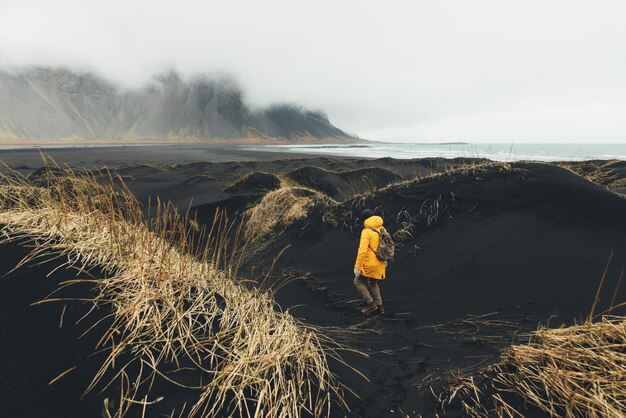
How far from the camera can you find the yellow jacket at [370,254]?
5203 millimetres

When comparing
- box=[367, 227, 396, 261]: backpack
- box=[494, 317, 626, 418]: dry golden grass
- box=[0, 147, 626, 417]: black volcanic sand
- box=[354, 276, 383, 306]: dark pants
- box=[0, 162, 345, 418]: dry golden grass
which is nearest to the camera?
box=[494, 317, 626, 418]: dry golden grass

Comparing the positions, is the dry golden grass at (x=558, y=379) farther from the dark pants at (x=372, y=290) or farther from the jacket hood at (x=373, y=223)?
the jacket hood at (x=373, y=223)

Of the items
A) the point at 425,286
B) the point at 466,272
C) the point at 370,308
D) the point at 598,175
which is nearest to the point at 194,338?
the point at 370,308

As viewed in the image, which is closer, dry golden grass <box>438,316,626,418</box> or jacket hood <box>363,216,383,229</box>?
dry golden grass <box>438,316,626,418</box>

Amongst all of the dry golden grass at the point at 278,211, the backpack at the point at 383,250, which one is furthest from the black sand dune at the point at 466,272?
the dry golden grass at the point at 278,211

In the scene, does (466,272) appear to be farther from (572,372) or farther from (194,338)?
(194,338)

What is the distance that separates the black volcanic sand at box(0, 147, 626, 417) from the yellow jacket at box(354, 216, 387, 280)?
81 centimetres

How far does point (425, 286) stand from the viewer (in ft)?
20.2

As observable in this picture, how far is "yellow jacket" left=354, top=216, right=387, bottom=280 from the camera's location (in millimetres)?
5203

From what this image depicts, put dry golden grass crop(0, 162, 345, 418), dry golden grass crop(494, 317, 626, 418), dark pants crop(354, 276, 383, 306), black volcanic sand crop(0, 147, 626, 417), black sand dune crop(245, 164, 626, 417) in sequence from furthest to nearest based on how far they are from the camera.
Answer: dark pants crop(354, 276, 383, 306), black sand dune crop(245, 164, 626, 417), black volcanic sand crop(0, 147, 626, 417), dry golden grass crop(0, 162, 345, 418), dry golden grass crop(494, 317, 626, 418)

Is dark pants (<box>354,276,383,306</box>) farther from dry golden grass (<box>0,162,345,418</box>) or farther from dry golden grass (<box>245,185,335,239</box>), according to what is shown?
dry golden grass (<box>245,185,335,239</box>)

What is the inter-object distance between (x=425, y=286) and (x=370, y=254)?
1755 mm

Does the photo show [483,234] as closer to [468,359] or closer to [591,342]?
[468,359]

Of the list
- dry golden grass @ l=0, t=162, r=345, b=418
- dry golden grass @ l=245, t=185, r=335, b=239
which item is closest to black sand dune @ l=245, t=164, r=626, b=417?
dry golden grass @ l=0, t=162, r=345, b=418
